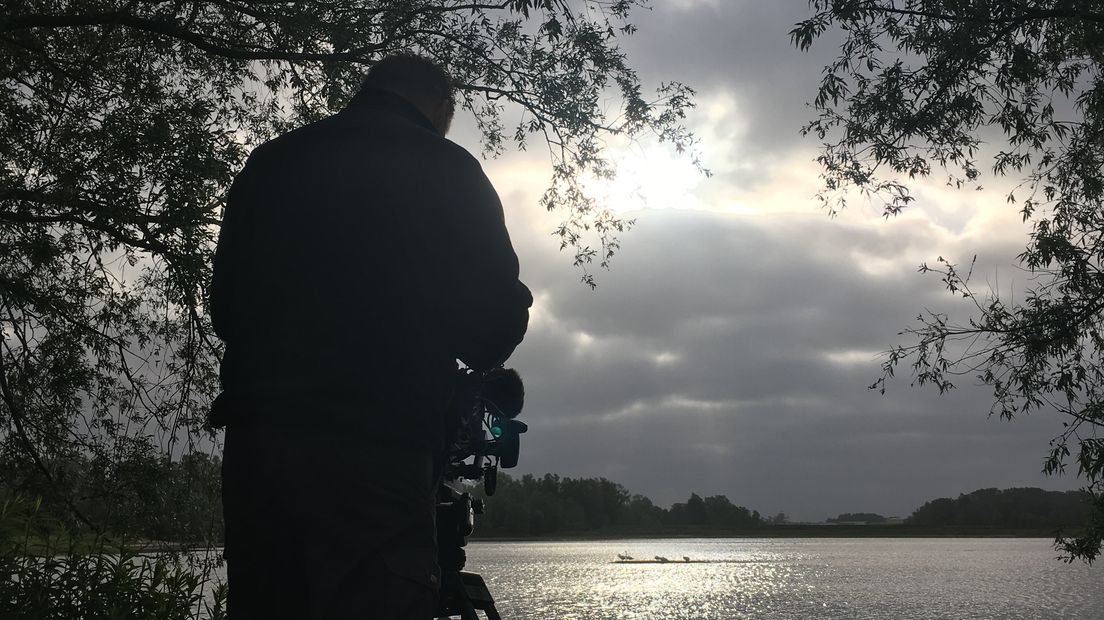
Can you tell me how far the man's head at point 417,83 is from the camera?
2.08 m

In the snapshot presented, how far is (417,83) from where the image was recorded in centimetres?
209

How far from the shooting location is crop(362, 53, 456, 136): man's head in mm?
2080

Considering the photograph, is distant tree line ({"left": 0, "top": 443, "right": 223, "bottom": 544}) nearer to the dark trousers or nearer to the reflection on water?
the dark trousers

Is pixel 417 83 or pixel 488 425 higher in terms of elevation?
pixel 417 83

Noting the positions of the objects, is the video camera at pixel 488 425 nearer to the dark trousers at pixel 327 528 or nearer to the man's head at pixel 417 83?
the dark trousers at pixel 327 528

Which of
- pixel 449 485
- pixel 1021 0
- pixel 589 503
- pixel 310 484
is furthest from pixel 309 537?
pixel 589 503

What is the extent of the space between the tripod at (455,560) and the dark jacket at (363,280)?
0.41m

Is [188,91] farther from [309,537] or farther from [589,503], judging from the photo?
[589,503]

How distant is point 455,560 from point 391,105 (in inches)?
41.7

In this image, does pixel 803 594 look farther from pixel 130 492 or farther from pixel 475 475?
pixel 475 475

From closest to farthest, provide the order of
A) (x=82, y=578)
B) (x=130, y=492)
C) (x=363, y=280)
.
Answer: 1. (x=363, y=280)
2. (x=82, y=578)
3. (x=130, y=492)

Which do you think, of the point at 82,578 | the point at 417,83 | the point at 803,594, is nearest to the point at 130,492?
the point at 82,578

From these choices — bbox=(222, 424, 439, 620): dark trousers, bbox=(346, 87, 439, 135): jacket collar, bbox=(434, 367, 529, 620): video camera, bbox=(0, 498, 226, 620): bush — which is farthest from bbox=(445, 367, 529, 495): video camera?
bbox=(0, 498, 226, 620): bush

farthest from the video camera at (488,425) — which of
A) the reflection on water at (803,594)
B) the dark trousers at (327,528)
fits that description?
the reflection on water at (803,594)
